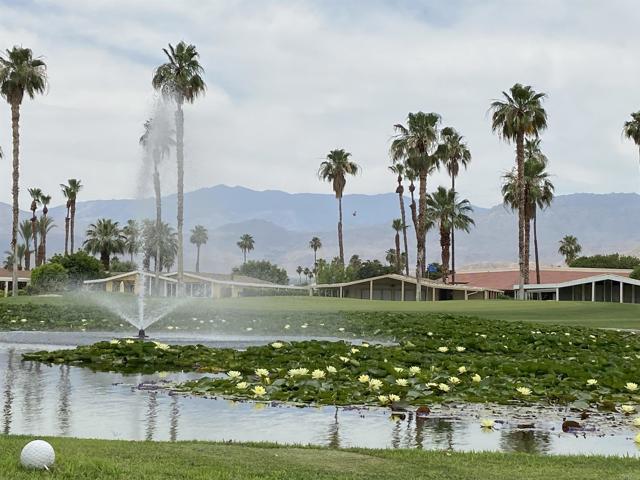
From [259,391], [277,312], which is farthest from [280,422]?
[277,312]

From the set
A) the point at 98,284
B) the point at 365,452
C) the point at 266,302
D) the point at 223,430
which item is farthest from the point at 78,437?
the point at 98,284

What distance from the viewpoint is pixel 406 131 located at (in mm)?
72812

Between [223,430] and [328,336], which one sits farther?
[328,336]

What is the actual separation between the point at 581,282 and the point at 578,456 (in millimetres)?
65723

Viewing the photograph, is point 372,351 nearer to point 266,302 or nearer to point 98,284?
point 266,302

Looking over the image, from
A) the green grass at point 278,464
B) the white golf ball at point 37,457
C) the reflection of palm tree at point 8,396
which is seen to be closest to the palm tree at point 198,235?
the reflection of palm tree at point 8,396

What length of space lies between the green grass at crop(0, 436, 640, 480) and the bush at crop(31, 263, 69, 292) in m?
67.6

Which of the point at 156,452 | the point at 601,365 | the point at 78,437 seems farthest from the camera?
the point at 601,365

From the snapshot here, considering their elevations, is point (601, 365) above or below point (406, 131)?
below

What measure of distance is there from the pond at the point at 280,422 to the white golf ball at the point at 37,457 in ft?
8.81

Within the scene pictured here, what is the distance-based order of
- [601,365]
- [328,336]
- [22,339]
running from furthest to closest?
1. [328,336]
2. [22,339]
3. [601,365]

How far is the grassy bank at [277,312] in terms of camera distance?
101 feet

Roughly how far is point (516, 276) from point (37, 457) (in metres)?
97.7

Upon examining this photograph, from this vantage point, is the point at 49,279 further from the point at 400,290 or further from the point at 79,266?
the point at 400,290
